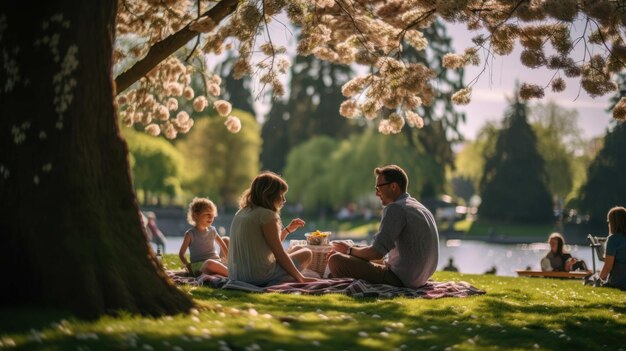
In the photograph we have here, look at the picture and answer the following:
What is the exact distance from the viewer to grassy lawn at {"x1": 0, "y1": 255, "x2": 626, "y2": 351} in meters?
5.83

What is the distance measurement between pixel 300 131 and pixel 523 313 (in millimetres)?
67162

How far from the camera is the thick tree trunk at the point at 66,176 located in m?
6.50

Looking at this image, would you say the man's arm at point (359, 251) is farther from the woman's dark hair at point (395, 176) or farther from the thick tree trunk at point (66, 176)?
the thick tree trunk at point (66, 176)

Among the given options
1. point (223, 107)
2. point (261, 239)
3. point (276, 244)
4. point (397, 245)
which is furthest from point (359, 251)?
point (223, 107)

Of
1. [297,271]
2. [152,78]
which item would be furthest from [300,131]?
[297,271]

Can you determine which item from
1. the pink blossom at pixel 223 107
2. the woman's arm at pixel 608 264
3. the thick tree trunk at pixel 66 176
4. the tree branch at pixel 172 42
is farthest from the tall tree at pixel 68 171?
the pink blossom at pixel 223 107

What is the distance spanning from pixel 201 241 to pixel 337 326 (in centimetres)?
494

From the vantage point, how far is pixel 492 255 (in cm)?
5331

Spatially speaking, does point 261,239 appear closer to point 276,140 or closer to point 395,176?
point 395,176

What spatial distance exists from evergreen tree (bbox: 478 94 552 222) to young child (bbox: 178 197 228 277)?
59260mm

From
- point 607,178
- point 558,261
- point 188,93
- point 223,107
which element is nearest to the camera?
point 223,107

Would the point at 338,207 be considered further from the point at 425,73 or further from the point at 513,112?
the point at 425,73

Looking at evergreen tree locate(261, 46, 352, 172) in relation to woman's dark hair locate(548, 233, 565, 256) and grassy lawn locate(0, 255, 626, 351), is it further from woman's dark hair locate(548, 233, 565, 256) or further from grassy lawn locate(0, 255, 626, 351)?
grassy lawn locate(0, 255, 626, 351)

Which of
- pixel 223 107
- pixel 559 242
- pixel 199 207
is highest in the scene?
pixel 223 107
